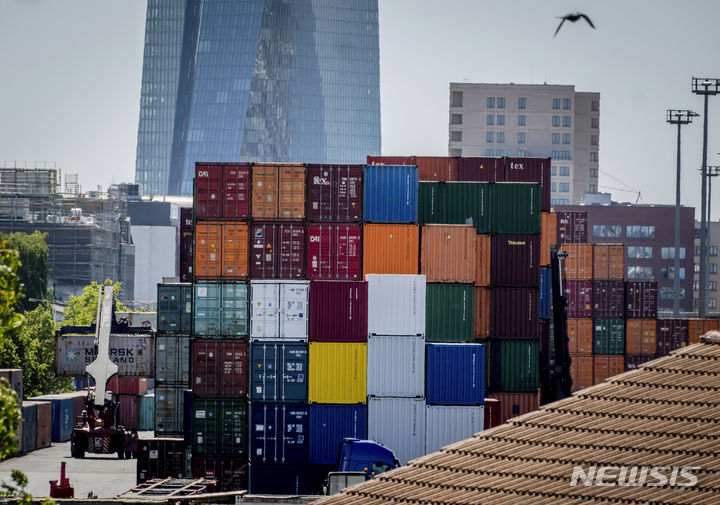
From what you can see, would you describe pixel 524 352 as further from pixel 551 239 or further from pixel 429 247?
pixel 551 239

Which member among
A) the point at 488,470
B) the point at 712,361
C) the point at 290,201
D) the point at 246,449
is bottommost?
the point at 246,449

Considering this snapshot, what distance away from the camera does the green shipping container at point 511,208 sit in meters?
52.8

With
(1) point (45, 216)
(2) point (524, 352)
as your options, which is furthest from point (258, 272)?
(1) point (45, 216)

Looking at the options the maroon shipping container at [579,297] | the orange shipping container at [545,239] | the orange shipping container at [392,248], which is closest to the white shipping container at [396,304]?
the orange shipping container at [392,248]

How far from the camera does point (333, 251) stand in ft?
165

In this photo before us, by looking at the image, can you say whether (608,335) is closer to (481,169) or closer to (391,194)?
(481,169)

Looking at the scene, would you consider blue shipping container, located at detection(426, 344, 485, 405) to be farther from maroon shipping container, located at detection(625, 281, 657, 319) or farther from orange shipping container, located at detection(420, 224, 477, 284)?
maroon shipping container, located at detection(625, 281, 657, 319)

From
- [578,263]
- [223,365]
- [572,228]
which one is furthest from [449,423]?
[572,228]

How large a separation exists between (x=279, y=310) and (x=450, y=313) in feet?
21.8

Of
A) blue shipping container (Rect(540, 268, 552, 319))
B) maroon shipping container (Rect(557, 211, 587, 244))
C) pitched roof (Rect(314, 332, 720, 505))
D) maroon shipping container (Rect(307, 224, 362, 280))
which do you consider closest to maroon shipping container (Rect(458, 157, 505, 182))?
blue shipping container (Rect(540, 268, 552, 319))

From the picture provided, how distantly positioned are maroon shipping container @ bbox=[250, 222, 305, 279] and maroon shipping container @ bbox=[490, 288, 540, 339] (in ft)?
26.7

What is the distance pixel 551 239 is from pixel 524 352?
9.71 metres

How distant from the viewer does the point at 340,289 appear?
161 feet

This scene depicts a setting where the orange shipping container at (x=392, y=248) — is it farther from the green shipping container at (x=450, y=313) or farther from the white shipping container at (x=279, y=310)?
the white shipping container at (x=279, y=310)
